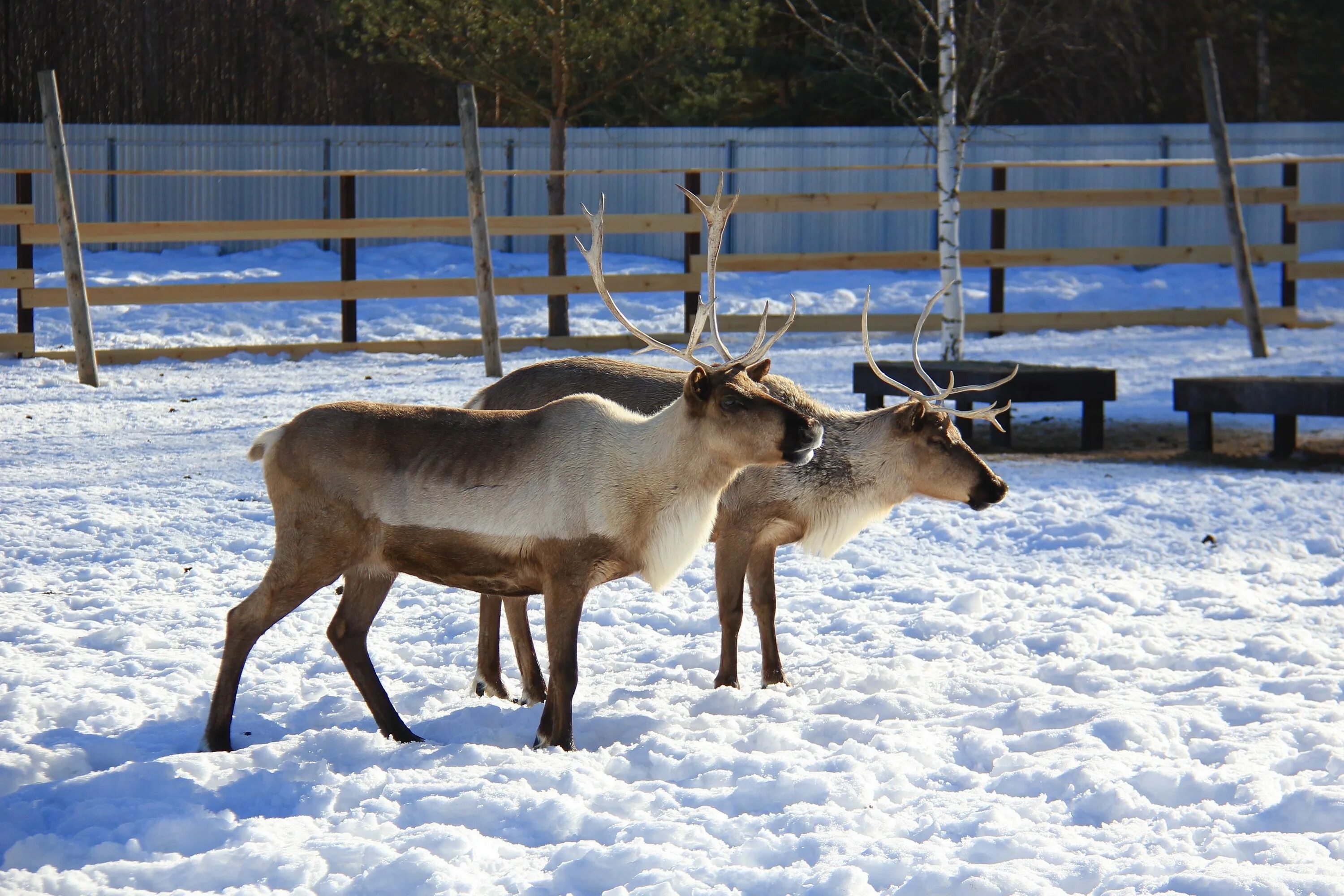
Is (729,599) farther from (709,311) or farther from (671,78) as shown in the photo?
(671,78)

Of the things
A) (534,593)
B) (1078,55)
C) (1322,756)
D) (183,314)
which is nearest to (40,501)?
(534,593)

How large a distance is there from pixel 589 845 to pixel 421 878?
1.38 ft

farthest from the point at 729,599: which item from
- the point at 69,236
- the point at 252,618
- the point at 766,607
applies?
the point at 69,236

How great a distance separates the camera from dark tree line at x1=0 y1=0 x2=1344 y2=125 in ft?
76.4

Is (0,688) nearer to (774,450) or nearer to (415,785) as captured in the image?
(415,785)

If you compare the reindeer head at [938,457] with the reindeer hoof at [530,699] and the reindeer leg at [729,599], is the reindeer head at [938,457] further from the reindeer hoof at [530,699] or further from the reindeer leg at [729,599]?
the reindeer hoof at [530,699]

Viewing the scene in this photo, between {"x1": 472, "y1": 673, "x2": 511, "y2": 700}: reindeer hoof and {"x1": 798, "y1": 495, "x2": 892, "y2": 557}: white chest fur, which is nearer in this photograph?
{"x1": 472, "y1": 673, "x2": 511, "y2": 700}: reindeer hoof

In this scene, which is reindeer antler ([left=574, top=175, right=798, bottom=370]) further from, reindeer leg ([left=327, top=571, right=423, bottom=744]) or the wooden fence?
the wooden fence

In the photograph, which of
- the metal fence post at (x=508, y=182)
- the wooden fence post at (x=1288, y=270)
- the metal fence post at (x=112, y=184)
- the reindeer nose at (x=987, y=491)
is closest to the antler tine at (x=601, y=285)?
the reindeer nose at (x=987, y=491)

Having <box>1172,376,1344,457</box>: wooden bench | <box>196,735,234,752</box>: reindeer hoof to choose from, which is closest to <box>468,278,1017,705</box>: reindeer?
<box>196,735,234,752</box>: reindeer hoof

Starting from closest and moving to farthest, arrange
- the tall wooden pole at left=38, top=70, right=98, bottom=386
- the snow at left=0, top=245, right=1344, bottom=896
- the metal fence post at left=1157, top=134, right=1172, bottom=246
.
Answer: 1. the snow at left=0, top=245, right=1344, bottom=896
2. the tall wooden pole at left=38, top=70, right=98, bottom=386
3. the metal fence post at left=1157, top=134, right=1172, bottom=246

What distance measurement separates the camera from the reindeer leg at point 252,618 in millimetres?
4383

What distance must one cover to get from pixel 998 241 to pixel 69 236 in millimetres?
9283

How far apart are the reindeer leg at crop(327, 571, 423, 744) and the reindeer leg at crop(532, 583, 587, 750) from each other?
42 centimetres
